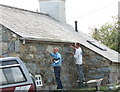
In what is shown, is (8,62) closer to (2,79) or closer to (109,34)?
(2,79)

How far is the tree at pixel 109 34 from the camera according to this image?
30731mm

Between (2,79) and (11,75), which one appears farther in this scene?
(11,75)

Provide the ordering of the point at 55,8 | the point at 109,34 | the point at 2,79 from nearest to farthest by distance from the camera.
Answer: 1. the point at 2,79
2. the point at 55,8
3. the point at 109,34

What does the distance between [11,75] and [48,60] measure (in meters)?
6.25

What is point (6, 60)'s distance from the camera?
24.0ft

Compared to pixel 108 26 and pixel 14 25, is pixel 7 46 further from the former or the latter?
pixel 108 26

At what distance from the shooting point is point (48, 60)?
1342cm

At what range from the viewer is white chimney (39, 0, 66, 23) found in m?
21.7

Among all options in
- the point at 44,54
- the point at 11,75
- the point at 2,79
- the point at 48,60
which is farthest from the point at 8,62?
the point at 48,60

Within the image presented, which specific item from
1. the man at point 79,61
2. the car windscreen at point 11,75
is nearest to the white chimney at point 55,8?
the man at point 79,61

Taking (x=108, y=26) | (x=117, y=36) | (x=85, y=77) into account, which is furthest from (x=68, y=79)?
(x=108, y=26)

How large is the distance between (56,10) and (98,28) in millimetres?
16040

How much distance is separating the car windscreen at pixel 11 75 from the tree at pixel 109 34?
898 inches

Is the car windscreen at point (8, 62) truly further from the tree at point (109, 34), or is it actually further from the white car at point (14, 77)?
the tree at point (109, 34)
